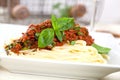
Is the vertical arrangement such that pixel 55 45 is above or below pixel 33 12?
below

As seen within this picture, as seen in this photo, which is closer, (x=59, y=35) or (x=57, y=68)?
(x=57, y=68)

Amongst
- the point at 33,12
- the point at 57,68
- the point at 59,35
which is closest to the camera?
the point at 57,68

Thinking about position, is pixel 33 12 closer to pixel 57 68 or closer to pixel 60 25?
pixel 60 25

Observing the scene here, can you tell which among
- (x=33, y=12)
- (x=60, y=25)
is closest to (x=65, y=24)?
(x=60, y=25)

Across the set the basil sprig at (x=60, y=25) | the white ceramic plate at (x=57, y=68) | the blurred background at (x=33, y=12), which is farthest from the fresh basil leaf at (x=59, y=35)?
the blurred background at (x=33, y=12)

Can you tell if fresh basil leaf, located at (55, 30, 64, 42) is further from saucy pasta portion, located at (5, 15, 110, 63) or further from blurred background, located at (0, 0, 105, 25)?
blurred background, located at (0, 0, 105, 25)

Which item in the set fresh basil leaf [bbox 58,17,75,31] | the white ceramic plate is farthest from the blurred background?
the white ceramic plate

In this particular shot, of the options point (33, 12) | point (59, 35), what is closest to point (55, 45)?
point (59, 35)

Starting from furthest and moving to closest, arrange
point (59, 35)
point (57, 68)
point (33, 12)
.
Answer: point (33, 12) < point (59, 35) < point (57, 68)

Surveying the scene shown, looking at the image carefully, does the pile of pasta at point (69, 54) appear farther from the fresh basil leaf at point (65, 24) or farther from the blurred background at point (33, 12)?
the blurred background at point (33, 12)

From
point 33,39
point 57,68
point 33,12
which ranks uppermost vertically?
point 33,12
